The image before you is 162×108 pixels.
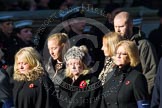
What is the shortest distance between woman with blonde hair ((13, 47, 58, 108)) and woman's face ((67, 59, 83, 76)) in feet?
1.03

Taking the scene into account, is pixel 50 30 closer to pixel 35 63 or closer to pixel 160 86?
pixel 35 63

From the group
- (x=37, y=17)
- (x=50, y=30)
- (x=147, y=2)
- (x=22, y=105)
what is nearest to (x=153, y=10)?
(x=147, y=2)

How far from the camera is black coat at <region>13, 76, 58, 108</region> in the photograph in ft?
31.9

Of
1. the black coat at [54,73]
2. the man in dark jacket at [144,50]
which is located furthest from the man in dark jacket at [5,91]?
the man in dark jacket at [144,50]

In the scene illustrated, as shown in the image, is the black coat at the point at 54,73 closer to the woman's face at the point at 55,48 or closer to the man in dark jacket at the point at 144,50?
the woman's face at the point at 55,48

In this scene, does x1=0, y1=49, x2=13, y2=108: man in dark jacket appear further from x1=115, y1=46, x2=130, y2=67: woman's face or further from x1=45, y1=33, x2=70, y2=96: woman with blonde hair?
x1=115, y1=46, x2=130, y2=67: woman's face

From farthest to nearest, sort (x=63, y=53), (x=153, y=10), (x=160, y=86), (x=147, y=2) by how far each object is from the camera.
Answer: (x=147, y=2) → (x=153, y=10) → (x=63, y=53) → (x=160, y=86)

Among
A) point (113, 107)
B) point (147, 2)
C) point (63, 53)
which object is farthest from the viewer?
point (147, 2)

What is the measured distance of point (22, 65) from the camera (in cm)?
980

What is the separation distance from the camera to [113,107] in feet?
31.6

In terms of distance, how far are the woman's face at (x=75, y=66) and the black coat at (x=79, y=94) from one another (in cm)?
9

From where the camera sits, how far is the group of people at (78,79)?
9562 millimetres

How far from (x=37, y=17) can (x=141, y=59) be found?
4970mm

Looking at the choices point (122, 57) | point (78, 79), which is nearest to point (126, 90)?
point (122, 57)
